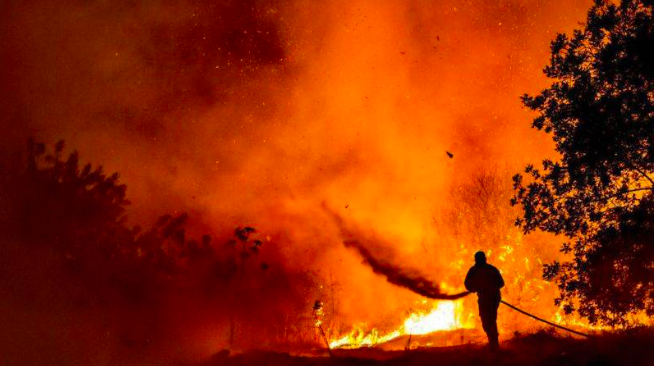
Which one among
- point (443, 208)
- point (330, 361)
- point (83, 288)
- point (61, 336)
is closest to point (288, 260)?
point (443, 208)

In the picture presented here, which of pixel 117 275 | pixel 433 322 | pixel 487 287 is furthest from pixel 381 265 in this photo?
pixel 487 287

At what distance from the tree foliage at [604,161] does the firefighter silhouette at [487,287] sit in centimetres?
192

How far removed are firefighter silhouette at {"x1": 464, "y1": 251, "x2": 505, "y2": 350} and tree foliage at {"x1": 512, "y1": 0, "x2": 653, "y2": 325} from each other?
75.5 inches

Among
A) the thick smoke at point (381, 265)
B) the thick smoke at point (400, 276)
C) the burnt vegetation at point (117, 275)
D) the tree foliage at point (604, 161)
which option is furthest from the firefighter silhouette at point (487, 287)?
the thick smoke at point (381, 265)

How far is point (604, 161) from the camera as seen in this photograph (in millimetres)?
11359

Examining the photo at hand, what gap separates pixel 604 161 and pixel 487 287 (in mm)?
3456

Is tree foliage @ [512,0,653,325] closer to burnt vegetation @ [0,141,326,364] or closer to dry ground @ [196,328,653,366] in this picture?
dry ground @ [196,328,653,366]

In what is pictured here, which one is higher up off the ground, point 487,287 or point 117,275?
point 117,275

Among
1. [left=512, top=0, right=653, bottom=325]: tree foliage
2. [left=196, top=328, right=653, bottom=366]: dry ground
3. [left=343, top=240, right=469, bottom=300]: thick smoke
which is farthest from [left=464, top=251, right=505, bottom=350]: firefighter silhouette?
[left=343, top=240, right=469, bottom=300]: thick smoke

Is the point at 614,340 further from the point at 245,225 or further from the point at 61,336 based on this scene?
the point at 245,225

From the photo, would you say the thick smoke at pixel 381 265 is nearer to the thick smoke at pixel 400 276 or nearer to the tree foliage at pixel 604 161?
the thick smoke at pixel 400 276

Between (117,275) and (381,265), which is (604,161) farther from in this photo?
(381,265)

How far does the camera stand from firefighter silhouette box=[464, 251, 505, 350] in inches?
423

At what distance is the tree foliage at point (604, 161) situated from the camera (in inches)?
435
